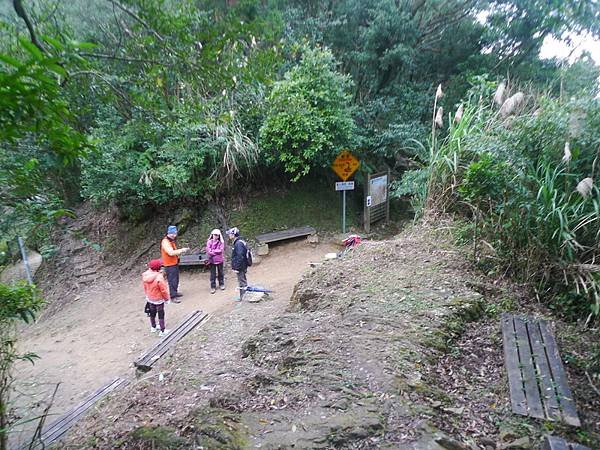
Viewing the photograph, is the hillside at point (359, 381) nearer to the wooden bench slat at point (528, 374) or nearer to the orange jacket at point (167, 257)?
the wooden bench slat at point (528, 374)

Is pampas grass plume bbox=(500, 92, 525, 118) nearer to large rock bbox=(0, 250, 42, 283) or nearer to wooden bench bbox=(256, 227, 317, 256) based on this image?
wooden bench bbox=(256, 227, 317, 256)

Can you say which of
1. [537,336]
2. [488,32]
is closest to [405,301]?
[537,336]

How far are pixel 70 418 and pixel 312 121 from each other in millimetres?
7343

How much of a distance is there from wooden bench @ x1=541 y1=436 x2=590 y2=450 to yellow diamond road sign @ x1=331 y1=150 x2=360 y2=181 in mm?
8062

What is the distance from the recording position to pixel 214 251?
7258 mm

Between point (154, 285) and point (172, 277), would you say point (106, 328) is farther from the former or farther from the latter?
point (154, 285)

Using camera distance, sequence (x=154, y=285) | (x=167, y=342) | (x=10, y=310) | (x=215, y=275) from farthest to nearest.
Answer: (x=215, y=275)
(x=154, y=285)
(x=167, y=342)
(x=10, y=310)

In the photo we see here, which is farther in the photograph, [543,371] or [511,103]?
[511,103]

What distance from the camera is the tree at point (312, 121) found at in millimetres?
8938

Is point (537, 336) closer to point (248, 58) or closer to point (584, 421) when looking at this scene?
point (584, 421)

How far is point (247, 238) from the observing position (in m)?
9.68

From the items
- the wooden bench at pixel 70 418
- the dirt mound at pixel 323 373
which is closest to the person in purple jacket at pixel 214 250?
the dirt mound at pixel 323 373

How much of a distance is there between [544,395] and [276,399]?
175 cm

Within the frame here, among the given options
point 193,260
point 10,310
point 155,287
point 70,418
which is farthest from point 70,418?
point 193,260
